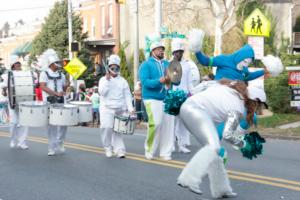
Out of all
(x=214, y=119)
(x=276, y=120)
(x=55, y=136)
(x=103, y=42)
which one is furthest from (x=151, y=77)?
(x=103, y=42)

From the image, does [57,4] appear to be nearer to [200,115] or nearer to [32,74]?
[32,74]

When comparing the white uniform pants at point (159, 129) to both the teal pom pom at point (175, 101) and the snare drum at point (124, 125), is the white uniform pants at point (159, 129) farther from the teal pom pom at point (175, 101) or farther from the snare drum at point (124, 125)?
the teal pom pom at point (175, 101)

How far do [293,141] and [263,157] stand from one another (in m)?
4.12

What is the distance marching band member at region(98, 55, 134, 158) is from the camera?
11062mm

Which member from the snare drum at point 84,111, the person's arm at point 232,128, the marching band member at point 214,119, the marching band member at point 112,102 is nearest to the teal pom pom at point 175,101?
the marching band member at point 214,119

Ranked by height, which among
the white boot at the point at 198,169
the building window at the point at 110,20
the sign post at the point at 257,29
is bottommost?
the white boot at the point at 198,169

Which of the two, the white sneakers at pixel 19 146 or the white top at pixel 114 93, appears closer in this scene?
the white top at pixel 114 93

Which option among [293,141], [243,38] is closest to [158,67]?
[293,141]

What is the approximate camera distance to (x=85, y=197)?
304 inches

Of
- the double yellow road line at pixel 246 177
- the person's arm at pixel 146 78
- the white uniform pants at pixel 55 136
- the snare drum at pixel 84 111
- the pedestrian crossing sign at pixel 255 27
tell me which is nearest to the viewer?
the double yellow road line at pixel 246 177

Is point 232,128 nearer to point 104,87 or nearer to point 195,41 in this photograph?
point 195,41

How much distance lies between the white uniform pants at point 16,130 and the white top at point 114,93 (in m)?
2.54

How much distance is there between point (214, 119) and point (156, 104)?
12.1ft

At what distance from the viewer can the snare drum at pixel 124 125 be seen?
10836mm
